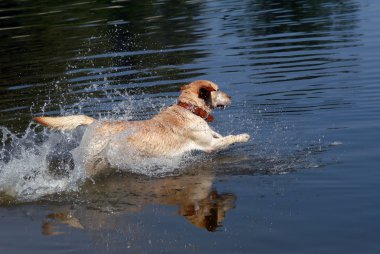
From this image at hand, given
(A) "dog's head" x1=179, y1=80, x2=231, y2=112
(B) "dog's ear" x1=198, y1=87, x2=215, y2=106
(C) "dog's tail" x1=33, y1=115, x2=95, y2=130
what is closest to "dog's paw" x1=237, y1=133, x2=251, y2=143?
Result: (A) "dog's head" x1=179, y1=80, x2=231, y2=112

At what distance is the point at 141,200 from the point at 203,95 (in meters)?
Result: 2.25

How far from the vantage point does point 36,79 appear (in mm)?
15914

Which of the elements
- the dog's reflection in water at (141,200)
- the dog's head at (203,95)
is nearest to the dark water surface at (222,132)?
the dog's reflection in water at (141,200)

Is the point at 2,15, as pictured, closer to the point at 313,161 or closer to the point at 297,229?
the point at 313,161

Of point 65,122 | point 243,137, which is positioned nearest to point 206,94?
point 243,137

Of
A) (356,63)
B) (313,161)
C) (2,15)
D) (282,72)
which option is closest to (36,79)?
(282,72)

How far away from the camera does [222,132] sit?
1103 cm

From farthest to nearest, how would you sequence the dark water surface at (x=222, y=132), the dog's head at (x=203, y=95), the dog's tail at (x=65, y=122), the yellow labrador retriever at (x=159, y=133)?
the dog's head at (x=203, y=95) < the yellow labrador retriever at (x=159, y=133) < the dog's tail at (x=65, y=122) < the dark water surface at (x=222, y=132)

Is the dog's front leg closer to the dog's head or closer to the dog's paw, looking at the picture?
the dog's paw

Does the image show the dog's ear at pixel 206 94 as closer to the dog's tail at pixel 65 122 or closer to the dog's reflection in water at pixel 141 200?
the dog's reflection in water at pixel 141 200

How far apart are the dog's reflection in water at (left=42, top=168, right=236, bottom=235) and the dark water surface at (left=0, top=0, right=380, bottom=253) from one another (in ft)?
0.08

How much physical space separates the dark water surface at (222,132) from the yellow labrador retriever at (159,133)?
10.6 inches

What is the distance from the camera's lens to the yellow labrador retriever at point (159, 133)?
8.61 meters

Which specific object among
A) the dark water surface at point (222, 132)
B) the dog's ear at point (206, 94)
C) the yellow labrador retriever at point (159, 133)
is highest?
the dog's ear at point (206, 94)
